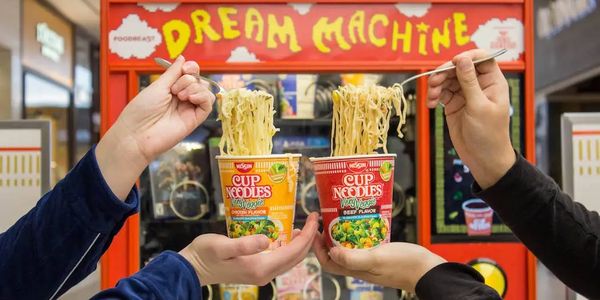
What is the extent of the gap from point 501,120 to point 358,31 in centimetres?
122

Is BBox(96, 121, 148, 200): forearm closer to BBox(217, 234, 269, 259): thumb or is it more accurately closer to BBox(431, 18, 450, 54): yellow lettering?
BBox(217, 234, 269, 259): thumb

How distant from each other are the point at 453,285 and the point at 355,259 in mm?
213

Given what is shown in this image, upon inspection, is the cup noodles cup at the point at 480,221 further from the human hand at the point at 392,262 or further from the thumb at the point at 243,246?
the thumb at the point at 243,246

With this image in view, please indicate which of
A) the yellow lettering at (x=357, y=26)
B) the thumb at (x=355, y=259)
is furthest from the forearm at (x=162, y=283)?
the yellow lettering at (x=357, y=26)

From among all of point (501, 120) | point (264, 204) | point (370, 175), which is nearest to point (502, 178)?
point (501, 120)

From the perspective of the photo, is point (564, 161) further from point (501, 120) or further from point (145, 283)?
point (145, 283)

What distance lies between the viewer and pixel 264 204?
4.48 ft

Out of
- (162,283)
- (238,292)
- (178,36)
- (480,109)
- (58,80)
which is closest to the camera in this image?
(162,283)

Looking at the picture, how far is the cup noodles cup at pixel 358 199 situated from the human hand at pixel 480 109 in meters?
0.19

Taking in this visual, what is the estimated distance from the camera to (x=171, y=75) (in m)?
1.25

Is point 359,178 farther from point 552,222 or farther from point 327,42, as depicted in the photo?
point 327,42

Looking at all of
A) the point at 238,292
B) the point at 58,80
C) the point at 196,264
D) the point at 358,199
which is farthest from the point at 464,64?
the point at 58,80

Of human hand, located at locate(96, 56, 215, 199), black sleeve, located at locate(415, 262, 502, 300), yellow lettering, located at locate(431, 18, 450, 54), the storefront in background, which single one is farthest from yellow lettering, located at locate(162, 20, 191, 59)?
the storefront in background

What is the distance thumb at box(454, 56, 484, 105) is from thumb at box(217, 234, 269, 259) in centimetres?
56
